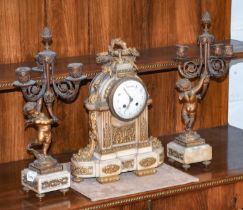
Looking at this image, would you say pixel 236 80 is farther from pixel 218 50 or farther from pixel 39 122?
pixel 39 122

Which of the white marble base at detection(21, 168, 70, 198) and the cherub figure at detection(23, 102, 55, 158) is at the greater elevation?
the cherub figure at detection(23, 102, 55, 158)

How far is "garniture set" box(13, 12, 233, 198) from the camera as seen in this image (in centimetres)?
283

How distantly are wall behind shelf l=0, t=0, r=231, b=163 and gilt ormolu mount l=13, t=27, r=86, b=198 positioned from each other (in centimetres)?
26

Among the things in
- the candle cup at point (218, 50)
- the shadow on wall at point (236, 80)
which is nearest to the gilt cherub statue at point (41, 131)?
the candle cup at point (218, 50)

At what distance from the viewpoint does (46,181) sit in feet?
9.26

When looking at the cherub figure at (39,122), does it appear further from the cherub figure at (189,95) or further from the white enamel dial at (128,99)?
the cherub figure at (189,95)

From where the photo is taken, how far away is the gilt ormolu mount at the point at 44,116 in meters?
2.81

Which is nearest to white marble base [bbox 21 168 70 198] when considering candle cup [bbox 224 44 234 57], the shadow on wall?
candle cup [bbox 224 44 234 57]

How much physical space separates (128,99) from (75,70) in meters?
0.18

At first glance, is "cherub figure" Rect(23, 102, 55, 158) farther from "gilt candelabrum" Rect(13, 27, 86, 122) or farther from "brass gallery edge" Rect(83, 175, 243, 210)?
"brass gallery edge" Rect(83, 175, 243, 210)

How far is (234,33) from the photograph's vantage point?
11.6ft

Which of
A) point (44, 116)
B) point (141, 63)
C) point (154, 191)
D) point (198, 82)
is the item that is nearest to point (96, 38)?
point (141, 63)

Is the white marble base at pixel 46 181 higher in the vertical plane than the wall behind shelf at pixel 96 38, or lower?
lower

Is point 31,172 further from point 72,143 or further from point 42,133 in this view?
point 72,143
